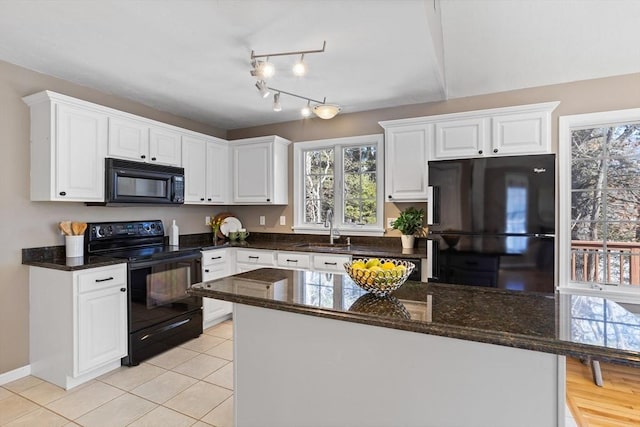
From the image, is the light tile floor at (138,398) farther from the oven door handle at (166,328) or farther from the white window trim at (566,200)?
the white window trim at (566,200)

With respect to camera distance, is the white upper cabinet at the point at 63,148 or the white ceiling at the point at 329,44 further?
the white upper cabinet at the point at 63,148

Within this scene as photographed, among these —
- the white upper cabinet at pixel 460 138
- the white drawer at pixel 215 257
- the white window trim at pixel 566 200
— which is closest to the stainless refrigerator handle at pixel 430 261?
the white upper cabinet at pixel 460 138

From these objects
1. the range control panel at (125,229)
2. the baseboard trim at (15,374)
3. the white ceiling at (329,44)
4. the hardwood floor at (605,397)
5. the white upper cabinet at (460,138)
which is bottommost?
the hardwood floor at (605,397)

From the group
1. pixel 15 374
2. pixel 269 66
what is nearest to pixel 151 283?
pixel 15 374

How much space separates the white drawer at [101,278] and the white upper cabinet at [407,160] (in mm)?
2498

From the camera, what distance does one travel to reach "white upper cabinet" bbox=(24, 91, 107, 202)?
2.55m

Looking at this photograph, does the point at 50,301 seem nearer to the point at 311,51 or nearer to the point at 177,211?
the point at 177,211

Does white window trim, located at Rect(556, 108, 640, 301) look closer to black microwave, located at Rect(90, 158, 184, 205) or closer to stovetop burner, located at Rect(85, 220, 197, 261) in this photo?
stovetop burner, located at Rect(85, 220, 197, 261)

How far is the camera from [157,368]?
2.78 metres

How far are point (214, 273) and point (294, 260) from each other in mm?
921

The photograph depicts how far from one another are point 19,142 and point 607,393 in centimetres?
487

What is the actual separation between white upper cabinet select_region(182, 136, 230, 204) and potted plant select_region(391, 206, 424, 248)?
2187mm

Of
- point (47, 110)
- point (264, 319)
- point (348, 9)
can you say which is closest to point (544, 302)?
point (264, 319)

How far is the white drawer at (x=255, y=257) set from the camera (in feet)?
12.2
